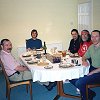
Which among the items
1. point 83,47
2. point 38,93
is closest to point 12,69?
point 38,93

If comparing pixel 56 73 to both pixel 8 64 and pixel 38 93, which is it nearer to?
pixel 8 64

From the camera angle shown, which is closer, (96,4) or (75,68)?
(75,68)

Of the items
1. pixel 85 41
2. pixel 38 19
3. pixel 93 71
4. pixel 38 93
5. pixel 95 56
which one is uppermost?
pixel 38 19

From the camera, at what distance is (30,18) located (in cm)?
554

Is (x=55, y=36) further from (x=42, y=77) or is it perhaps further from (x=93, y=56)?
(x=42, y=77)

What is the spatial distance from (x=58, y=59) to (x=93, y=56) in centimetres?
56

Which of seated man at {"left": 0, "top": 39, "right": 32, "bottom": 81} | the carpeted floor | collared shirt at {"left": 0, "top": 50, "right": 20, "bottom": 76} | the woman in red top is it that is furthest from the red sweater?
collared shirt at {"left": 0, "top": 50, "right": 20, "bottom": 76}

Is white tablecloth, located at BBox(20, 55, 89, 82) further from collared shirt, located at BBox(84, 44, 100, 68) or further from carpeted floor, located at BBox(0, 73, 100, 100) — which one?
carpeted floor, located at BBox(0, 73, 100, 100)

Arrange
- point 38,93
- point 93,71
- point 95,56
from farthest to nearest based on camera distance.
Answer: point 38,93 < point 95,56 < point 93,71

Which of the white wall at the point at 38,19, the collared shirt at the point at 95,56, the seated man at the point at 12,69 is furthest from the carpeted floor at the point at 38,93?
the white wall at the point at 38,19

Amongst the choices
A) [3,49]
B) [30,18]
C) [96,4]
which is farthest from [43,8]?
[3,49]

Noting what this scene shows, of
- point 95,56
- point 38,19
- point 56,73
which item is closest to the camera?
point 56,73

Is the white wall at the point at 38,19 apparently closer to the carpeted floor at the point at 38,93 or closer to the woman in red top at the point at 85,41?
the carpeted floor at the point at 38,93

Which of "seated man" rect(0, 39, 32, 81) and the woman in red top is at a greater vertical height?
the woman in red top
